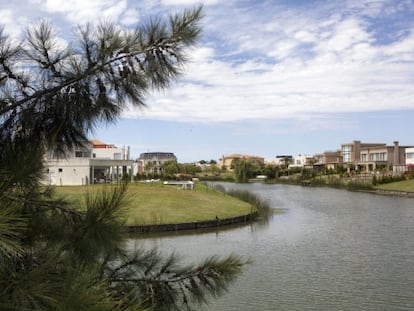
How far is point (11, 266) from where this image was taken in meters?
2.02

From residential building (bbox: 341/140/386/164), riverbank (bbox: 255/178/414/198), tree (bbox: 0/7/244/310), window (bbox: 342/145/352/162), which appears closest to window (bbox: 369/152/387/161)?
residential building (bbox: 341/140/386/164)

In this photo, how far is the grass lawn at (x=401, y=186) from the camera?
44750mm

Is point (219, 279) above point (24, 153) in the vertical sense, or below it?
below

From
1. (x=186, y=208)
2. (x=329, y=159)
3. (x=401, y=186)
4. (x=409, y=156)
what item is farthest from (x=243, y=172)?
(x=186, y=208)

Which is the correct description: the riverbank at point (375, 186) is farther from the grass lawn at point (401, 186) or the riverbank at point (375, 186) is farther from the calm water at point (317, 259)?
the calm water at point (317, 259)

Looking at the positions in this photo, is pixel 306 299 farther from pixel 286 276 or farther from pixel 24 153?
pixel 24 153

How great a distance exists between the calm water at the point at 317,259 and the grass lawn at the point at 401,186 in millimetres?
22159

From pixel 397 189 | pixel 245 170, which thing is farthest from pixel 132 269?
pixel 245 170

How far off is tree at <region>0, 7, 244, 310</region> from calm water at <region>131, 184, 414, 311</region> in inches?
42.7

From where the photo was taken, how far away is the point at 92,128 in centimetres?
314

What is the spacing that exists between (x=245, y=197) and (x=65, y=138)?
1123 inches

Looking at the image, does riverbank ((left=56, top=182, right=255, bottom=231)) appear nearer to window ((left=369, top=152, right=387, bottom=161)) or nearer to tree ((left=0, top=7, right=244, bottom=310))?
tree ((left=0, top=7, right=244, bottom=310))

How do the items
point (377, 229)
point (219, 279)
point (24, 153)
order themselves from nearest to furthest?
point (24, 153) < point (219, 279) < point (377, 229)

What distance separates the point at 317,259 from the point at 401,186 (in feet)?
119
